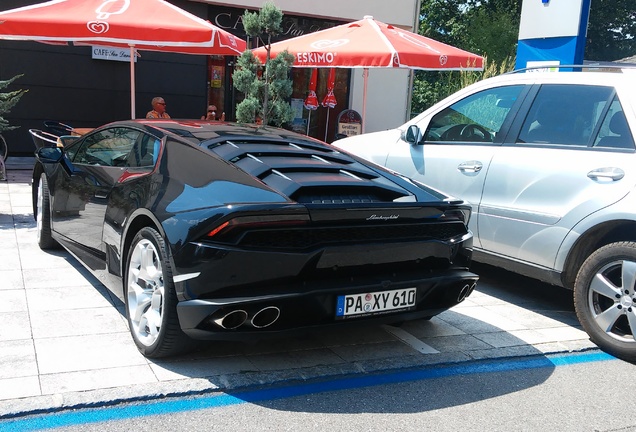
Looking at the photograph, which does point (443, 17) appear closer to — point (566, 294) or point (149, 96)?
point (149, 96)

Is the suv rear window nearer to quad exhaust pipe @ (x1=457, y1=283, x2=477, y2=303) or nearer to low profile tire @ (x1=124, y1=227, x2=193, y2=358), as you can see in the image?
quad exhaust pipe @ (x1=457, y1=283, x2=477, y2=303)

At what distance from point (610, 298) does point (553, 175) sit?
1.00m

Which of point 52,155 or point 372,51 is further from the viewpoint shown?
point 372,51

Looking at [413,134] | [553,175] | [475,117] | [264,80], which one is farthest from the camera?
[264,80]

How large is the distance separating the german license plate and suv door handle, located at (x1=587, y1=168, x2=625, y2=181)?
1.77 metres

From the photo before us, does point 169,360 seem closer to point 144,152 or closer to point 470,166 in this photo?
point 144,152

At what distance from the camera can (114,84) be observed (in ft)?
40.8

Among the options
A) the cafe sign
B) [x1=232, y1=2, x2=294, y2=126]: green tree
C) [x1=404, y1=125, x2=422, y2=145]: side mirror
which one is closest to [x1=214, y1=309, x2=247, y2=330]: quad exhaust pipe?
[x1=404, y1=125, x2=422, y2=145]: side mirror

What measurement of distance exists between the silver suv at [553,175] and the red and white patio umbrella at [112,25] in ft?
9.67

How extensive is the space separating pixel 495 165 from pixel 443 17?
3449 centimetres

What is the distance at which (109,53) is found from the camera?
12.3 meters

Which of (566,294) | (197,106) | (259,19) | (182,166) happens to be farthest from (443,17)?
(182,166)

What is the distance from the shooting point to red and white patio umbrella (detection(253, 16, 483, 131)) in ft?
27.0

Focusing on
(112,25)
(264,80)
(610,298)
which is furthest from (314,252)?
(264,80)
